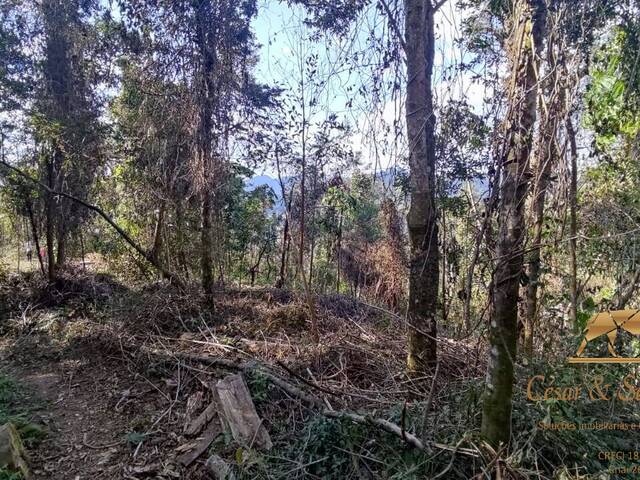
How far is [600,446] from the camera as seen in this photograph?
6.99 feet

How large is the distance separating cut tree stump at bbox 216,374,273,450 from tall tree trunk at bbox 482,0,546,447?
186 cm

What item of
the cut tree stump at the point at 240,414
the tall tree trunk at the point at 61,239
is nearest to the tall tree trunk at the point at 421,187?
the cut tree stump at the point at 240,414

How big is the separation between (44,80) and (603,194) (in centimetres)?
922

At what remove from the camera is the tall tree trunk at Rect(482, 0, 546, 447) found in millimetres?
1677

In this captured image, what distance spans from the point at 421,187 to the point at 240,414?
2.24 m

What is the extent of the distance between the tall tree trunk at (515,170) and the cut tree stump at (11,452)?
10.1ft

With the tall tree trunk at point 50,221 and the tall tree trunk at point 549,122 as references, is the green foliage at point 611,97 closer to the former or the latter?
the tall tree trunk at point 549,122

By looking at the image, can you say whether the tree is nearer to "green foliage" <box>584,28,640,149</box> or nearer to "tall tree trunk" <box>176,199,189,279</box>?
"tall tree trunk" <box>176,199,189,279</box>

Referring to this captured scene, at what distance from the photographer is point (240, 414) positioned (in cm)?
299

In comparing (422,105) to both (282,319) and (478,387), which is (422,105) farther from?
(282,319)

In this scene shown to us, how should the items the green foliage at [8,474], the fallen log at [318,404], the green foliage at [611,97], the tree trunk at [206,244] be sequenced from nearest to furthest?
the fallen log at [318,404] → the green foliage at [8,474] → the green foliage at [611,97] → the tree trunk at [206,244]

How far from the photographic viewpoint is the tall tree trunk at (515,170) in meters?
1.68

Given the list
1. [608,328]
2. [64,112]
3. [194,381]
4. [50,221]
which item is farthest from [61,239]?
[608,328]

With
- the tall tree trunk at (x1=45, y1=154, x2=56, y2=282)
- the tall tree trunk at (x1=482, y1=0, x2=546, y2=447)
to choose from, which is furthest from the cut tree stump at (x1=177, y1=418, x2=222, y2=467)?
the tall tree trunk at (x1=45, y1=154, x2=56, y2=282)
